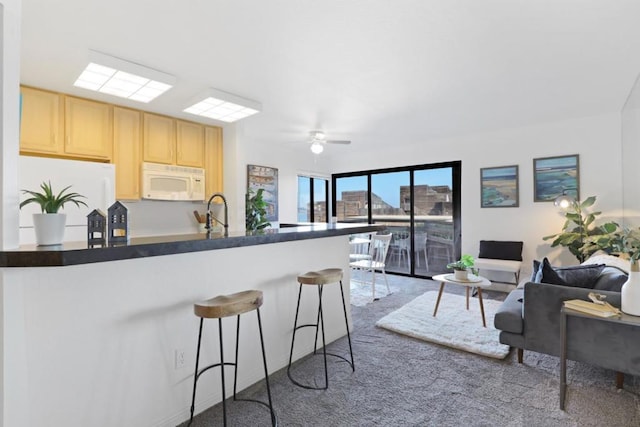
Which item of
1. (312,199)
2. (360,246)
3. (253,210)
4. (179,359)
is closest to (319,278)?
(179,359)

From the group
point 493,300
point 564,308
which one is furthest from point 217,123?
point 493,300

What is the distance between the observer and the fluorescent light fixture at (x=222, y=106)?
321 cm

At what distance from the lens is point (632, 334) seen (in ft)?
6.32

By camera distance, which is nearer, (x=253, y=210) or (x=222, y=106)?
(x=222, y=106)

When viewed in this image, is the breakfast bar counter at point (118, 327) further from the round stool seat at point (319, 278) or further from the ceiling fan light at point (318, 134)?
the ceiling fan light at point (318, 134)

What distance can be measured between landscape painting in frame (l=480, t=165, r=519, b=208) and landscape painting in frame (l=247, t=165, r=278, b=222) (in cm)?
351

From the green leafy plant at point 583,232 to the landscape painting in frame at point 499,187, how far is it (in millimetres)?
766

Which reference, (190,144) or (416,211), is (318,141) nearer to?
(190,144)

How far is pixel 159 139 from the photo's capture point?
3.88m

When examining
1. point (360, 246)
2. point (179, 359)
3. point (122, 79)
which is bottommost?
point (179, 359)

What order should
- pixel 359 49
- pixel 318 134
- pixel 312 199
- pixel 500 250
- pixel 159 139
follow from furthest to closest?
pixel 312 199 → pixel 500 250 → pixel 318 134 → pixel 159 139 → pixel 359 49

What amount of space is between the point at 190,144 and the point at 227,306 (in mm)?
3163

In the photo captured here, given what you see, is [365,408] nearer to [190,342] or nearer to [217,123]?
[190,342]

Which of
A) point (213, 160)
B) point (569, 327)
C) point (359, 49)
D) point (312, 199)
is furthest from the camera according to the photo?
point (312, 199)
